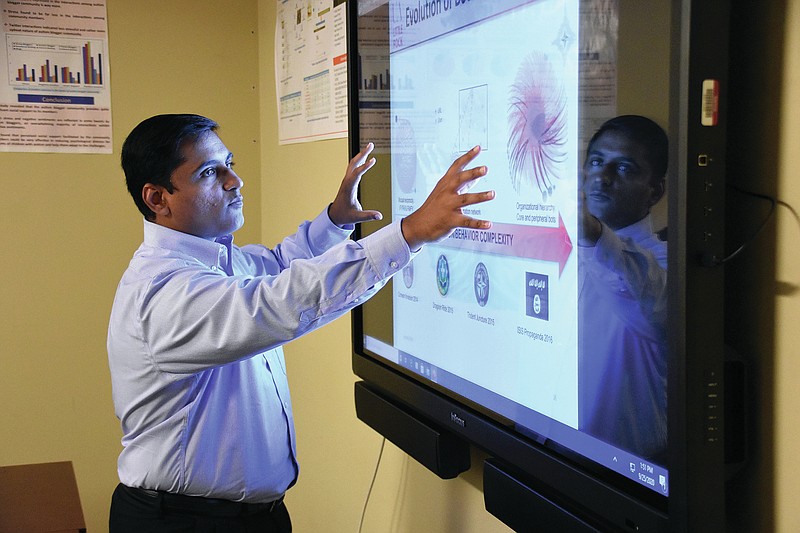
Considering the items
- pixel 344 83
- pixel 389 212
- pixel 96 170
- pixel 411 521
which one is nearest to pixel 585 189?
pixel 389 212

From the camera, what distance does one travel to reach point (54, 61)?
303 centimetres

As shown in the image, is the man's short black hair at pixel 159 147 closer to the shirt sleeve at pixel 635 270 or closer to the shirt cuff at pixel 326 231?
the shirt cuff at pixel 326 231

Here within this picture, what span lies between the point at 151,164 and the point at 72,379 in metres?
1.62

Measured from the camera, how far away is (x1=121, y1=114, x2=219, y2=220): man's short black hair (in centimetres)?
181

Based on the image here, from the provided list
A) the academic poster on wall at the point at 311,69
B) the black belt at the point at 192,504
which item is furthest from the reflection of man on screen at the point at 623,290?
the academic poster on wall at the point at 311,69

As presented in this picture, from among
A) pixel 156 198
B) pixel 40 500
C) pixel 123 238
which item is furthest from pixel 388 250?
pixel 123 238

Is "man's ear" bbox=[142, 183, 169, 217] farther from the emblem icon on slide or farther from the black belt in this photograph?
the emblem icon on slide

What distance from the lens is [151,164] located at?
182 centimetres

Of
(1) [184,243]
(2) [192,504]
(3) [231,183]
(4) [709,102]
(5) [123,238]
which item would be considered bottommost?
(2) [192,504]

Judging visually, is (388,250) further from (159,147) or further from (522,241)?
(159,147)

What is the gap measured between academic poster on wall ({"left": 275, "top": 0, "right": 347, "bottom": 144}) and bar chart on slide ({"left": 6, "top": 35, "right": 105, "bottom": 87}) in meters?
0.70

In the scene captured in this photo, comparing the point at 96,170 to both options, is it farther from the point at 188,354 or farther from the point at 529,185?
the point at 529,185

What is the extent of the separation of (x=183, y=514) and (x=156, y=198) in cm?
73

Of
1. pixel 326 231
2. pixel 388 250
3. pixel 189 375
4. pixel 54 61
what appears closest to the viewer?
pixel 388 250
